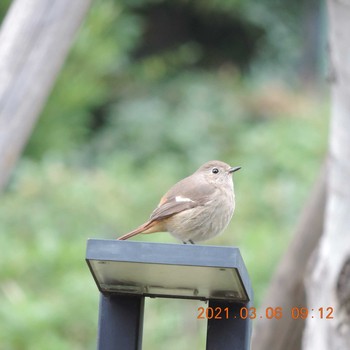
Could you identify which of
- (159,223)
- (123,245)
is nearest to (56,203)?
(159,223)

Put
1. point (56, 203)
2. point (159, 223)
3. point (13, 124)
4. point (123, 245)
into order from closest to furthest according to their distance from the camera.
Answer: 1. point (123, 245)
2. point (159, 223)
3. point (13, 124)
4. point (56, 203)

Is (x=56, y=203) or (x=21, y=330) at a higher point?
(x=56, y=203)

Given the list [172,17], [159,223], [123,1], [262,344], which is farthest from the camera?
→ [172,17]

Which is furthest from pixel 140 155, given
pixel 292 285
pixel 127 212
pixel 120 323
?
pixel 120 323

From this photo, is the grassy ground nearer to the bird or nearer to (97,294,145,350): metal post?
the bird

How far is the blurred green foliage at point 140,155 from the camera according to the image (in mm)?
6254

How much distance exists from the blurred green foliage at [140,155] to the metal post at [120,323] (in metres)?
2.79

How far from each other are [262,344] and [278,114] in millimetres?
5622

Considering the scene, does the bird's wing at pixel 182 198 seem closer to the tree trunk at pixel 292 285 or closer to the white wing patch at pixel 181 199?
the white wing patch at pixel 181 199

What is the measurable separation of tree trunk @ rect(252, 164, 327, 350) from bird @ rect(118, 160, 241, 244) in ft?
5.04

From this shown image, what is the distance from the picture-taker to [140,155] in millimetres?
9539

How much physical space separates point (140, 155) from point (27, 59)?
530 centimetres

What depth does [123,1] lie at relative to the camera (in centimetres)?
1123

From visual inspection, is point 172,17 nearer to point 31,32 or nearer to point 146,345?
point 146,345
